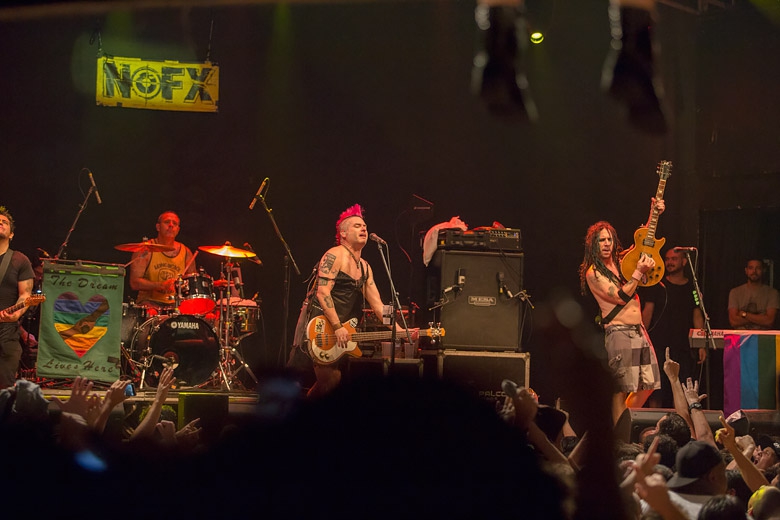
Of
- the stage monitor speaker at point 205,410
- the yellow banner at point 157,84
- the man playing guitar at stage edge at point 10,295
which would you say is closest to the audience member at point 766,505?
the stage monitor speaker at point 205,410

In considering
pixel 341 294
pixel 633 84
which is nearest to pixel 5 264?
pixel 341 294

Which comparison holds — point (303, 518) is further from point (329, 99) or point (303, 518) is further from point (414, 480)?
point (329, 99)

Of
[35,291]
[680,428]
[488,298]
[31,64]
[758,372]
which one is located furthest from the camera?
[31,64]

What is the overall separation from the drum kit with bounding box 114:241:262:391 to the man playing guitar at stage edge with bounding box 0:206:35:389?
1.13 metres

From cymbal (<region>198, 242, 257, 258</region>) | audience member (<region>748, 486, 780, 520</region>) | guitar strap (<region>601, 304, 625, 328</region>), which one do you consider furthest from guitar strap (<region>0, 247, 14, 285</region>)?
audience member (<region>748, 486, 780, 520</region>)

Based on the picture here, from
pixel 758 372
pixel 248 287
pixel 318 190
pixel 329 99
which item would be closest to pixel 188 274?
pixel 248 287

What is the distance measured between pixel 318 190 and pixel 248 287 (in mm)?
1449

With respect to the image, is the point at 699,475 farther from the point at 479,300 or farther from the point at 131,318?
the point at 131,318

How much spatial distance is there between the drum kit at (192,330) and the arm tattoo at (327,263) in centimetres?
123

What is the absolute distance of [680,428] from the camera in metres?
4.36

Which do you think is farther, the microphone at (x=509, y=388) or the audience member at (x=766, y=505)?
the audience member at (x=766, y=505)

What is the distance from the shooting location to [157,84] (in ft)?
33.9

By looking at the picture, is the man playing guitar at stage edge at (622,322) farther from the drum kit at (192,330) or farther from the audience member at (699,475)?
the audience member at (699,475)

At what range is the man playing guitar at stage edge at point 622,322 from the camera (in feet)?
25.9
